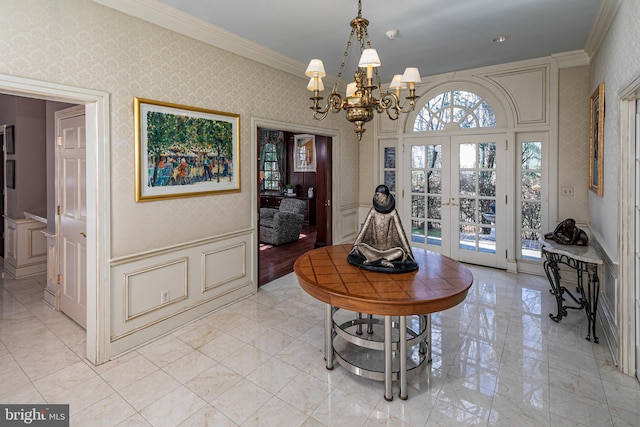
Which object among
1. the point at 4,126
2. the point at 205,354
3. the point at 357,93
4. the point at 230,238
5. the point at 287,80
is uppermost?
the point at 287,80

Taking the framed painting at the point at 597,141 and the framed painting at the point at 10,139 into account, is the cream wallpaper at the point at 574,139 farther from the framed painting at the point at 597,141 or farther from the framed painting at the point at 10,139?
the framed painting at the point at 10,139

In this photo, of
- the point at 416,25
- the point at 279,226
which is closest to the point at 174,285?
A: the point at 416,25

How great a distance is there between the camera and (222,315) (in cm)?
347

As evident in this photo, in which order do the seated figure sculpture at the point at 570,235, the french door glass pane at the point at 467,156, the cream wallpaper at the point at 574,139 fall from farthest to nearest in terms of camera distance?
1. the french door glass pane at the point at 467,156
2. the cream wallpaper at the point at 574,139
3. the seated figure sculpture at the point at 570,235

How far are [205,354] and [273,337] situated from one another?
1.90 ft

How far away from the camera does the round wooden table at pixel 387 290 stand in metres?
1.88

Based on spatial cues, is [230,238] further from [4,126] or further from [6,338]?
[4,126]

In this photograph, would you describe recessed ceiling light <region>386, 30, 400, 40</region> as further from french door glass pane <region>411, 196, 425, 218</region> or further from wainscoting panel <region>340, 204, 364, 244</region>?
wainscoting panel <region>340, 204, 364, 244</region>

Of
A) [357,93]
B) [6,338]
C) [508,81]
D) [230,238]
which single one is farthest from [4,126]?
[508,81]

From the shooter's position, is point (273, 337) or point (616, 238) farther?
point (273, 337)

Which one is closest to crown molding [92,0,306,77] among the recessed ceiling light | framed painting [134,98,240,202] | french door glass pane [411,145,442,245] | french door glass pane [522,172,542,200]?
framed painting [134,98,240,202]

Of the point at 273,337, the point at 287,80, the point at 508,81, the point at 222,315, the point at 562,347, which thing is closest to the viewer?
the point at 562,347

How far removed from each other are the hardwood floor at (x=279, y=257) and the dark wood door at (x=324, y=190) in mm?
519

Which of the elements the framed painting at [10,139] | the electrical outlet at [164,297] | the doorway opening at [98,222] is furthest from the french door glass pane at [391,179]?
the framed painting at [10,139]
